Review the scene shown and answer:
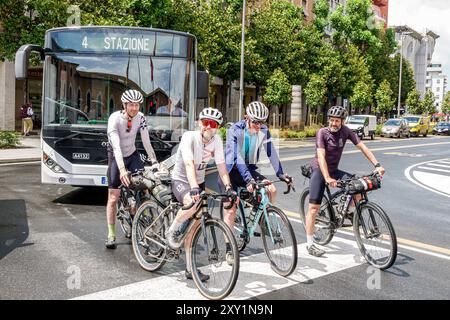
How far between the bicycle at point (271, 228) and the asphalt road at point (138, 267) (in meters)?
0.16

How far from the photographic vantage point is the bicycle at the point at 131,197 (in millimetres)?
6078

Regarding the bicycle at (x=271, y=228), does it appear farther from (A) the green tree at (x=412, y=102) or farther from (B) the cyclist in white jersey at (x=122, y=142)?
(A) the green tree at (x=412, y=102)

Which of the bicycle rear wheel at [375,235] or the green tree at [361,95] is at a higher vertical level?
the green tree at [361,95]

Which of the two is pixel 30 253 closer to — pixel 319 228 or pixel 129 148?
pixel 129 148

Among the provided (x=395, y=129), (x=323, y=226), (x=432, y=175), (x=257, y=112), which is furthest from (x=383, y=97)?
(x=257, y=112)

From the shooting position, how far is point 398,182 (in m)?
15.2

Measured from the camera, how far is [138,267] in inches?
229

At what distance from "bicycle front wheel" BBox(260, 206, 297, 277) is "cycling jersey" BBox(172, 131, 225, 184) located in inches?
32.8

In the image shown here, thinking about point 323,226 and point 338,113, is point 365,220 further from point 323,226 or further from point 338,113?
point 338,113

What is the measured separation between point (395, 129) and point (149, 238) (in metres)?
43.7

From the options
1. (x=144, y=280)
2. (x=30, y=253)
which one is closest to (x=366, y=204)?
(x=144, y=280)

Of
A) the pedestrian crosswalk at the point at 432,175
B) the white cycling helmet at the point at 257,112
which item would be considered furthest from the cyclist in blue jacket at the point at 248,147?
the pedestrian crosswalk at the point at 432,175

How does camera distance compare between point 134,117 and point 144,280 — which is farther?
point 134,117

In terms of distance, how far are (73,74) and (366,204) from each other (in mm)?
5698
